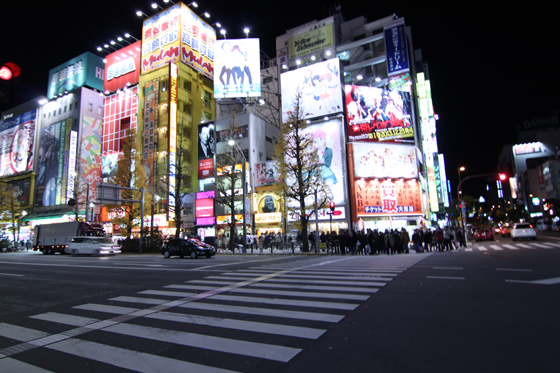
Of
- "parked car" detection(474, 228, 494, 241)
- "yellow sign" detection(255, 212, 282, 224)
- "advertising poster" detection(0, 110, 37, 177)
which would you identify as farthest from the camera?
"advertising poster" detection(0, 110, 37, 177)

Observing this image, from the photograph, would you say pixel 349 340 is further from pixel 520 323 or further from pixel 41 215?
pixel 41 215

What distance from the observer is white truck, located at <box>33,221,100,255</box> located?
3036 cm

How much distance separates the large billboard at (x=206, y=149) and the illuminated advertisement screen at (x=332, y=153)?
14.6 m

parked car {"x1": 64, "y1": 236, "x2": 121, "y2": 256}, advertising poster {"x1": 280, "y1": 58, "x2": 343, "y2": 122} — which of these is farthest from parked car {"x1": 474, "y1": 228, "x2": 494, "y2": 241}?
parked car {"x1": 64, "y1": 236, "x2": 121, "y2": 256}

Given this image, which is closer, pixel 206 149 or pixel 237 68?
pixel 237 68

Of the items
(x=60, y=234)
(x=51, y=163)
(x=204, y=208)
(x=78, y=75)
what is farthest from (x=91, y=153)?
(x=60, y=234)

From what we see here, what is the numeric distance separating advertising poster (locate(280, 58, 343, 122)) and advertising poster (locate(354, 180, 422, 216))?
33.6ft

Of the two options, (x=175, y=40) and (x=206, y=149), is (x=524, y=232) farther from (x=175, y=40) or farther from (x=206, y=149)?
(x=175, y=40)

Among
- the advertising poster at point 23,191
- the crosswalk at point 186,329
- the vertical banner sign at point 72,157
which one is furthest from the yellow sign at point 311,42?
the advertising poster at point 23,191

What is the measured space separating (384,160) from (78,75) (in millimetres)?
64151

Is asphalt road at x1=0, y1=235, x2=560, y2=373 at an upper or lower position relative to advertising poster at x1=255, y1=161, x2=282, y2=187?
lower

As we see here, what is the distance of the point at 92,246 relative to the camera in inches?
1029

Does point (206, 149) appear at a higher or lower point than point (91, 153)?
lower

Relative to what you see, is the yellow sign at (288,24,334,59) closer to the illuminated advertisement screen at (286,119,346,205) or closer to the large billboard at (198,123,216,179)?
the large billboard at (198,123,216,179)
